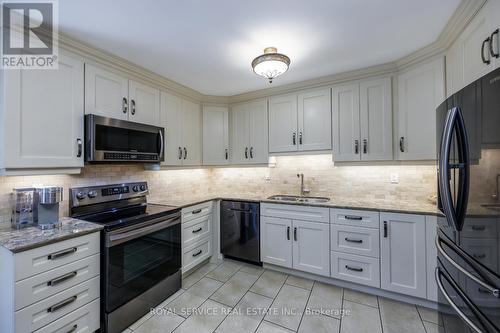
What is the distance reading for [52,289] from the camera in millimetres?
1397

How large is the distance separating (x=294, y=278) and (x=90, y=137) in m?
2.52

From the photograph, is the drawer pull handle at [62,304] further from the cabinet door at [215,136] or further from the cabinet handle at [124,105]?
the cabinet door at [215,136]

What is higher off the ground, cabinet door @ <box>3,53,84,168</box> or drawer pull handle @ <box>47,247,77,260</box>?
cabinet door @ <box>3,53,84,168</box>

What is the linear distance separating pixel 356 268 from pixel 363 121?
1.58m

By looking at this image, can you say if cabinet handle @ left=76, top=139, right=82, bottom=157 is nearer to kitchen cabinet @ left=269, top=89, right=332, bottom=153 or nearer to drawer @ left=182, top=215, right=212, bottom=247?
drawer @ left=182, top=215, right=212, bottom=247

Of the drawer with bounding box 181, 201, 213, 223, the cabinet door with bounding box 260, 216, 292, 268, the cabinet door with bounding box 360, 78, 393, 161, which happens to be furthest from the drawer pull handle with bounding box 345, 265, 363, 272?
the drawer with bounding box 181, 201, 213, 223

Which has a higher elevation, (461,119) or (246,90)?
(246,90)

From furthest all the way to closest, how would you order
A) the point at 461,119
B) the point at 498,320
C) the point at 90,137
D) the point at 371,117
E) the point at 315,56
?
the point at 371,117 < the point at 315,56 < the point at 90,137 < the point at 461,119 < the point at 498,320

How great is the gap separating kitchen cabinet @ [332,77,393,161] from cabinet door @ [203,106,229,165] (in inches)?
61.6

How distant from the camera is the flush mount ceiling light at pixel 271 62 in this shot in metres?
1.87

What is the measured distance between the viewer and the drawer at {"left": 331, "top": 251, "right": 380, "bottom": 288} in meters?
2.16

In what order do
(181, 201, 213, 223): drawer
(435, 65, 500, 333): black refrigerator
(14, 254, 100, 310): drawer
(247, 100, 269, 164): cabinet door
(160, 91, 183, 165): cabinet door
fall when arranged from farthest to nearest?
(247, 100, 269, 164): cabinet door < (160, 91, 183, 165): cabinet door < (181, 201, 213, 223): drawer < (14, 254, 100, 310): drawer < (435, 65, 500, 333): black refrigerator

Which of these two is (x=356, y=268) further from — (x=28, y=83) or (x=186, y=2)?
(x=28, y=83)

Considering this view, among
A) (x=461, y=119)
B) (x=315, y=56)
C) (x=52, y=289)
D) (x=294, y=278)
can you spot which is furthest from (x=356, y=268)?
(x=52, y=289)
